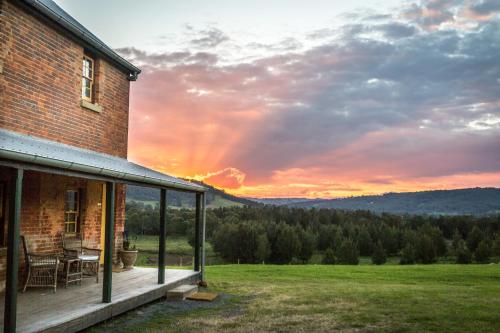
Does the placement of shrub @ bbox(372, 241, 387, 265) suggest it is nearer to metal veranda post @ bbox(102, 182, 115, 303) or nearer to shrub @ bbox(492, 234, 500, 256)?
shrub @ bbox(492, 234, 500, 256)

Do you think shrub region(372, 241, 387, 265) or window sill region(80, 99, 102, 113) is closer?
window sill region(80, 99, 102, 113)

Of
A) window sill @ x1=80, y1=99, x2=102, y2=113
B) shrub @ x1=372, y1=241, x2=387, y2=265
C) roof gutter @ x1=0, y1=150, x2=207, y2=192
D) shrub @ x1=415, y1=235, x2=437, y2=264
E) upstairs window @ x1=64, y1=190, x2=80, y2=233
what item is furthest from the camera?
shrub @ x1=415, y1=235, x2=437, y2=264

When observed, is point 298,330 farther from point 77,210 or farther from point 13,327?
point 77,210

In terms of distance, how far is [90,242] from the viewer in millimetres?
11891

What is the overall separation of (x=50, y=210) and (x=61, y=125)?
191cm

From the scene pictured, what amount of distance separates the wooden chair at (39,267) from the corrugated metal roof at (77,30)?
15.3 ft

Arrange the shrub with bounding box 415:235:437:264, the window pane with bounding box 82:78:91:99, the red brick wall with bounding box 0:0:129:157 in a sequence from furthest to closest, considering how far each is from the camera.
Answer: the shrub with bounding box 415:235:437:264, the window pane with bounding box 82:78:91:99, the red brick wall with bounding box 0:0:129:157

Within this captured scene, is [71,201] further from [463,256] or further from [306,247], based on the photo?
[463,256]

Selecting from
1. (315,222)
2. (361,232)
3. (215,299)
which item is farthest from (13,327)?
(315,222)

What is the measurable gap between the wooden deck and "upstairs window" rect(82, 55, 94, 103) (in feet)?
15.1

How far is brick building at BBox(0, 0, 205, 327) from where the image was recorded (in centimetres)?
864

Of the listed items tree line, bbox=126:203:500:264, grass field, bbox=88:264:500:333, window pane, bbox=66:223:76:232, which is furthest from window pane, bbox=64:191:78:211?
tree line, bbox=126:203:500:264

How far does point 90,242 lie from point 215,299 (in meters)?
3.57

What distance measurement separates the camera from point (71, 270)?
10.4m
